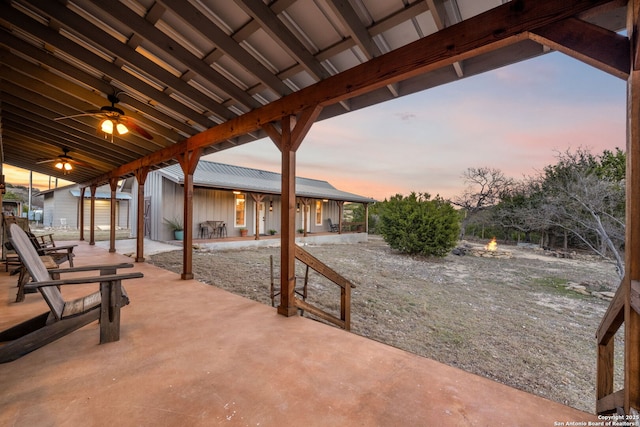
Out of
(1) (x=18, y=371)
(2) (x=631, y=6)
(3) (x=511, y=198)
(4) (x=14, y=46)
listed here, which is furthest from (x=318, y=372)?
(3) (x=511, y=198)

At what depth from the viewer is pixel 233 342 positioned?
2.51 m

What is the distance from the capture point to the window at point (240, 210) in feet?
42.7

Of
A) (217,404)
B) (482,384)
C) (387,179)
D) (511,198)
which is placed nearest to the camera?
(217,404)

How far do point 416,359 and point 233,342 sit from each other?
160cm

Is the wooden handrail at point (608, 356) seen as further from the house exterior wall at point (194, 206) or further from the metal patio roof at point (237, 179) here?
the house exterior wall at point (194, 206)

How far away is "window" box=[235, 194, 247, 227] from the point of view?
1302cm

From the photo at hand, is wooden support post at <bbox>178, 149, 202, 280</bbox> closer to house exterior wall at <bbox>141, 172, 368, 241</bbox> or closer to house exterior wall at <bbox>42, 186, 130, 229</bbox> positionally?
house exterior wall at <bbox>141, 172, 368, 241</bbox>

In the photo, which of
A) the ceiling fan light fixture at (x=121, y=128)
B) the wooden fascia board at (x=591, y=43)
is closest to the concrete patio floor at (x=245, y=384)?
the wooden fascia board at (x=591, y=43)

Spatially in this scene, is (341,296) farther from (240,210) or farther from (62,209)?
(62,209)

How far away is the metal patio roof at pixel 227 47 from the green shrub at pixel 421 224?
9556 mm

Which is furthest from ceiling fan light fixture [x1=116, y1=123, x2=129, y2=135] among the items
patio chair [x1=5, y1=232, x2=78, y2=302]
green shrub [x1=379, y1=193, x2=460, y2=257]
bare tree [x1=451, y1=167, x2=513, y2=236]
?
bare tree [x1=451, y1=167, x2=513, y2=236]

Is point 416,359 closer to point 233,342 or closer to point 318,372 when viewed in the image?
point 318,372

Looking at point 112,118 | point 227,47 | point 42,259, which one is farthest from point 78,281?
point 42,259

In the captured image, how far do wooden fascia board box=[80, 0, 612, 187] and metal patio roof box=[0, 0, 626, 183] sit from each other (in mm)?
11
